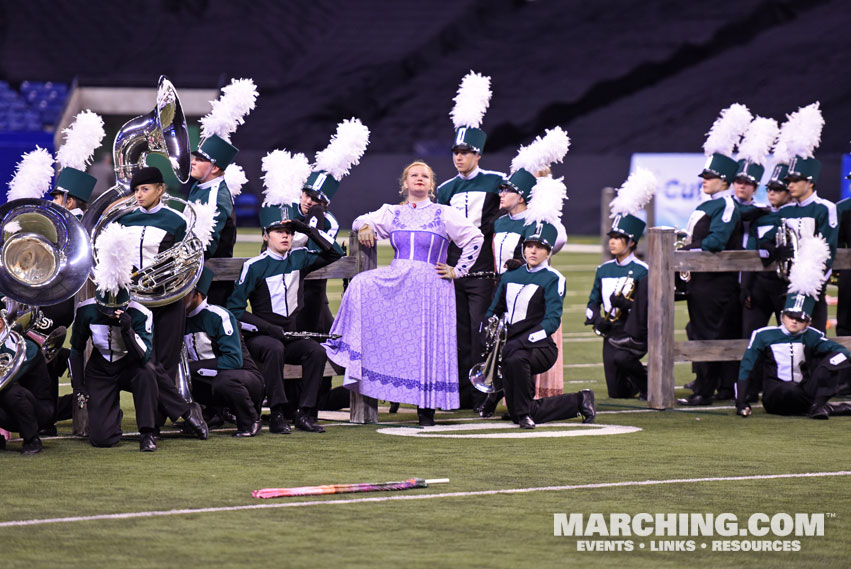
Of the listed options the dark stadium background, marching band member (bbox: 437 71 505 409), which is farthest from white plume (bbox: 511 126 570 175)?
the dark stadium background

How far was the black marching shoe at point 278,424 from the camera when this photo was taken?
813 centimetres

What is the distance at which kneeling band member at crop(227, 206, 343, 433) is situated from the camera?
822 centimetres

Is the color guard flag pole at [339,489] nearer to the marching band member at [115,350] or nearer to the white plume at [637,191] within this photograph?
the marching band member at [115,350]

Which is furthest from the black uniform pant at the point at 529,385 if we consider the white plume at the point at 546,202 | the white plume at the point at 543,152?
the white plume at the point at 543,152

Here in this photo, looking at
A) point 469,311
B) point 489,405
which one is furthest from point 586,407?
point 469,311

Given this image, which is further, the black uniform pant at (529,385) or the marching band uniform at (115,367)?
the black uniform pant at (529,385)

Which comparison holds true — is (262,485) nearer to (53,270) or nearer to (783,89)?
(53,270)

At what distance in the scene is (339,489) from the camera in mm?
6121

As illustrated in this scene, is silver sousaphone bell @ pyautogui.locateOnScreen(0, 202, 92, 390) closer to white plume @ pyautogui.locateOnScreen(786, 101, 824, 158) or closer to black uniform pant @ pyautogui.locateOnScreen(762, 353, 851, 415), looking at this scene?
black uniform pant @ pyautogui.locateOnScreen(762, 353, 851, 415)

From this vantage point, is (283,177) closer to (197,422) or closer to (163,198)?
(163,198)

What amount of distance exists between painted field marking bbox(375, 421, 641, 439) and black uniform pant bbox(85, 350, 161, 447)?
139 cm

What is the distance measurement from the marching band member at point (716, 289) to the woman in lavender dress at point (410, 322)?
2117mm

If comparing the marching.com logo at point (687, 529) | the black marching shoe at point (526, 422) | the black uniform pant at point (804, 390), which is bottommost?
the marching.com logo at point (687, 529)

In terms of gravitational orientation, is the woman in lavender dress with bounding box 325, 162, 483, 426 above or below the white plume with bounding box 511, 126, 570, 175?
below
